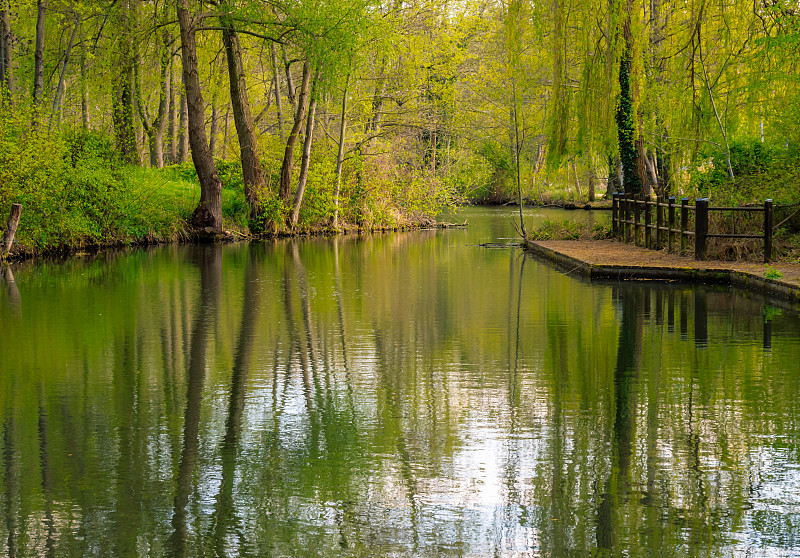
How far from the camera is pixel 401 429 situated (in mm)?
8281

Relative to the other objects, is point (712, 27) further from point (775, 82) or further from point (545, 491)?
point (545, 491)

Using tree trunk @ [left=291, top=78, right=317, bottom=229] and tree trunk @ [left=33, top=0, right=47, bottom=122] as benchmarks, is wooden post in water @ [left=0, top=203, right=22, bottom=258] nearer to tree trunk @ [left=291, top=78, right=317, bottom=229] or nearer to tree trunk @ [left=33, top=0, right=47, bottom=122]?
tree trunk @ [left=33, top=0, right=47, bottom=122]

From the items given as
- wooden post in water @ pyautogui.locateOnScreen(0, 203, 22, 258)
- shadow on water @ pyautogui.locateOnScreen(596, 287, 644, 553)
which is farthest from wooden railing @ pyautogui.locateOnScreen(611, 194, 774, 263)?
wooden post in water @ pyautogui.locateOnScreen(0, 203, 22, 258)

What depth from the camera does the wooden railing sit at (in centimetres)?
2141

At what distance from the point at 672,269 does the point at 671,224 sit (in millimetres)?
3603

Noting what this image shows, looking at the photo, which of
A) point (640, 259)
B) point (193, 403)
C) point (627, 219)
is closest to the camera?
point (193, 403)

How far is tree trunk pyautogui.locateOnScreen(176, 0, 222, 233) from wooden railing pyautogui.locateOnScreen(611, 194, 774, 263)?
13.9m

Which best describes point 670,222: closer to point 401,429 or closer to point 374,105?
point 401,429

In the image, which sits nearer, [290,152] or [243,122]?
[243,122]

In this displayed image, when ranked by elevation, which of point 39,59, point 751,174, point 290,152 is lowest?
point 751,174

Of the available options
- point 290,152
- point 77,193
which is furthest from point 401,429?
point 290,152

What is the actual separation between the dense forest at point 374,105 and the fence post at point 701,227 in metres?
1.48

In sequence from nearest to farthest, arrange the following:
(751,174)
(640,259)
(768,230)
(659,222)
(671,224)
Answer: (768,230)
(640,259)
(671,224)
(751,174)
(659,222)

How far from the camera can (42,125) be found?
2916 centimetres
